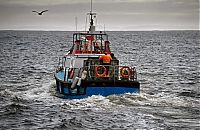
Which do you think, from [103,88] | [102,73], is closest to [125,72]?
[102,73]

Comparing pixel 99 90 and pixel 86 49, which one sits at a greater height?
pixel 86 49

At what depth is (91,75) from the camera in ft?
78.1

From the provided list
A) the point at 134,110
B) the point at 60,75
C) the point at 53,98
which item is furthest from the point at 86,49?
the point at 134,110

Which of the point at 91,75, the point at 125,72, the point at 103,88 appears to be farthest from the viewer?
the point at 125,72

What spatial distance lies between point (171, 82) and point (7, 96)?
46.5 feet

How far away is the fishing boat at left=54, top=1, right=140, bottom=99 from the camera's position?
22.3m

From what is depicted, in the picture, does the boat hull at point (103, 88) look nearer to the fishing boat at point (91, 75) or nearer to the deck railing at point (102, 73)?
the fishing boat at point (91, 75)

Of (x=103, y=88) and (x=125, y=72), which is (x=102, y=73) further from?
(x=103, y=88)

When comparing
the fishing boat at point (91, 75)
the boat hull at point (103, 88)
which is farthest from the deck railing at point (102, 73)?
the boat hull at point (103, 88)

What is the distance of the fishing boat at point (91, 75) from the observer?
22.3 meters

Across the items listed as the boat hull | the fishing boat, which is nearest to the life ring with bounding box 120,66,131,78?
the fishing boat

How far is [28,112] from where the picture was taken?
19.9 meters

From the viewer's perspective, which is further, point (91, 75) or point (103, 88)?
point (91, 75)

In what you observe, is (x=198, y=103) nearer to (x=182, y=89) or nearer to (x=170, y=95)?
(x=170, y=95)
